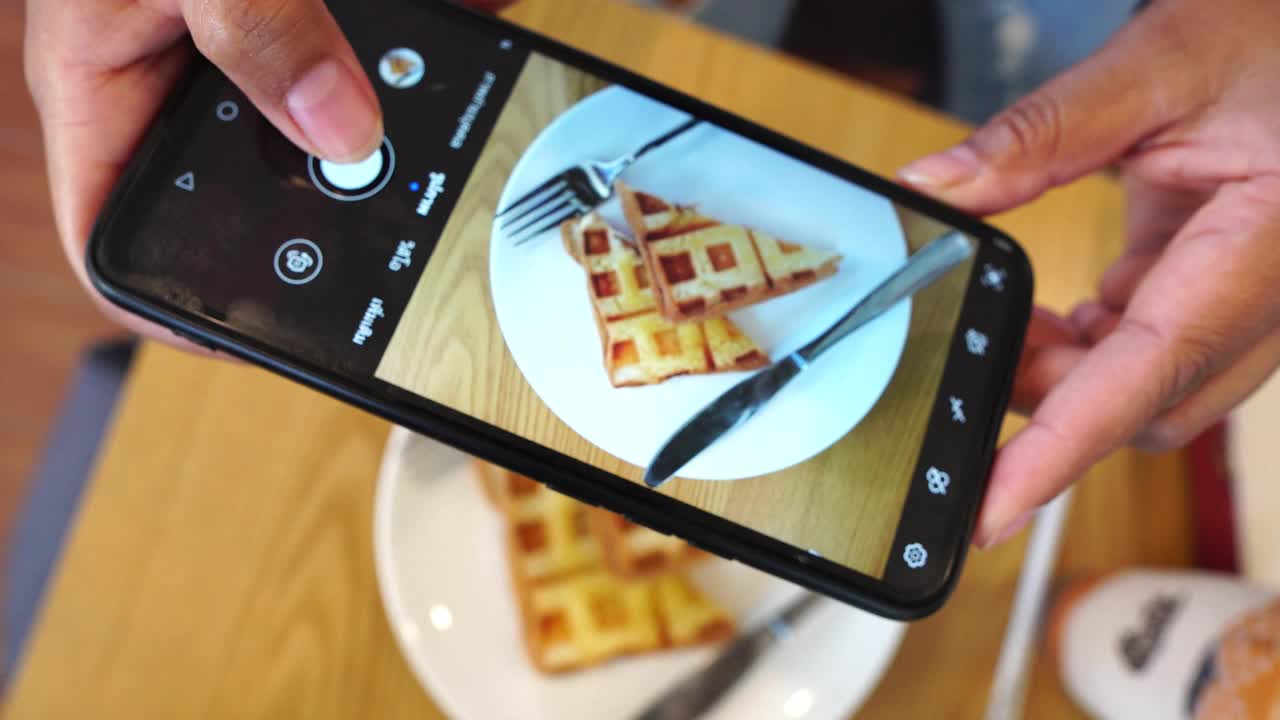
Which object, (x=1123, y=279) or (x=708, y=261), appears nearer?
(x=708, y=261)

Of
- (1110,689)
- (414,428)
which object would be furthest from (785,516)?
(1110,689)

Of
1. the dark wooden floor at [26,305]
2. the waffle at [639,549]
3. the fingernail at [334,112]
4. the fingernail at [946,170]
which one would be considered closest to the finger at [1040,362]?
the fingernail at [946,170]

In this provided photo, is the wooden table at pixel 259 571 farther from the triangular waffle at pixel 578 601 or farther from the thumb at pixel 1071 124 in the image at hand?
the thumb at pixel 1071 124

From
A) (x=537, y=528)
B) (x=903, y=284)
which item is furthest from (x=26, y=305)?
(x=903, y=284)

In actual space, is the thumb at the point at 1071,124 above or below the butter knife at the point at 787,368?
above

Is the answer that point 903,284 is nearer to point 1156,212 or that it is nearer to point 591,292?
point 591,292

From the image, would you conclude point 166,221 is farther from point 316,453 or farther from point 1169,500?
point 1169,500
